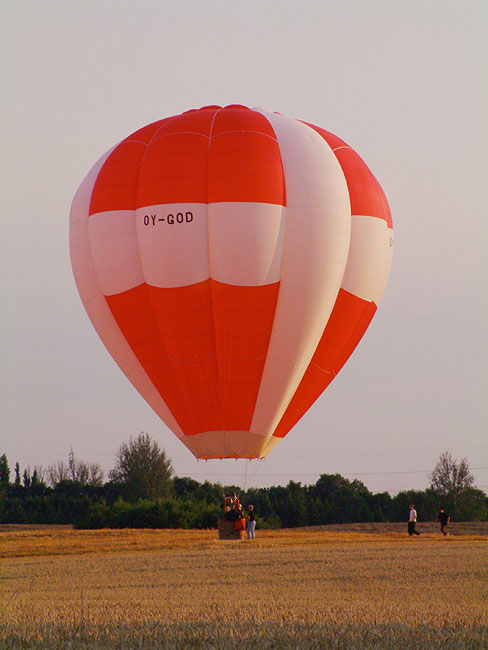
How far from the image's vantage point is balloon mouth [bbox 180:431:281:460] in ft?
87.8

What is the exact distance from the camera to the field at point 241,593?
360 inches

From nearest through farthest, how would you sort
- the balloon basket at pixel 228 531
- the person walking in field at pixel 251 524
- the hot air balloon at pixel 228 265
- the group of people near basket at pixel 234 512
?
the hot air balloon at pixel 228 265
the balloon basket at pixel 228 531
the group of people near basket at pixel 234 512
the person walking in field at pixel 251 524

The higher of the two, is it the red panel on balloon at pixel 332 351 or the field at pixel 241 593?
the red panel on balloon at pixel 332 351

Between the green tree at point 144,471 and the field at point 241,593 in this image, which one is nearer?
the field at point 241,593

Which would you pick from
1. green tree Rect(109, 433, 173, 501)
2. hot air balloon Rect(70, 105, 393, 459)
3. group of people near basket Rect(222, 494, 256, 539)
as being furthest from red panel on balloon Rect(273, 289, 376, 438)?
green tree Rect(109, 433, 173, 501)

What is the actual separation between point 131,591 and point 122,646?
6828 mm

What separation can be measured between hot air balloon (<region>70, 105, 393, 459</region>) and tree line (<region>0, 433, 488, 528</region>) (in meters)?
15.9

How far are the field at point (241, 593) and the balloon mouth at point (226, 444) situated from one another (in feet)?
8.32

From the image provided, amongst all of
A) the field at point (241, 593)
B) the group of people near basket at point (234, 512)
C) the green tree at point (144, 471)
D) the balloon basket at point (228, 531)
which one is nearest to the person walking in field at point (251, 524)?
the group of people near basket at point (234, 512)

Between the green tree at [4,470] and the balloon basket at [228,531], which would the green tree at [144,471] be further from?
the balloon basket at [228,531]

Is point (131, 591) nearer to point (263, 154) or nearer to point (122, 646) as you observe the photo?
point (122, 646)

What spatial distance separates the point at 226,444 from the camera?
26812mm

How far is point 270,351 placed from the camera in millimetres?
25906

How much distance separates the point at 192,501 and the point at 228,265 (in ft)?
96.7
